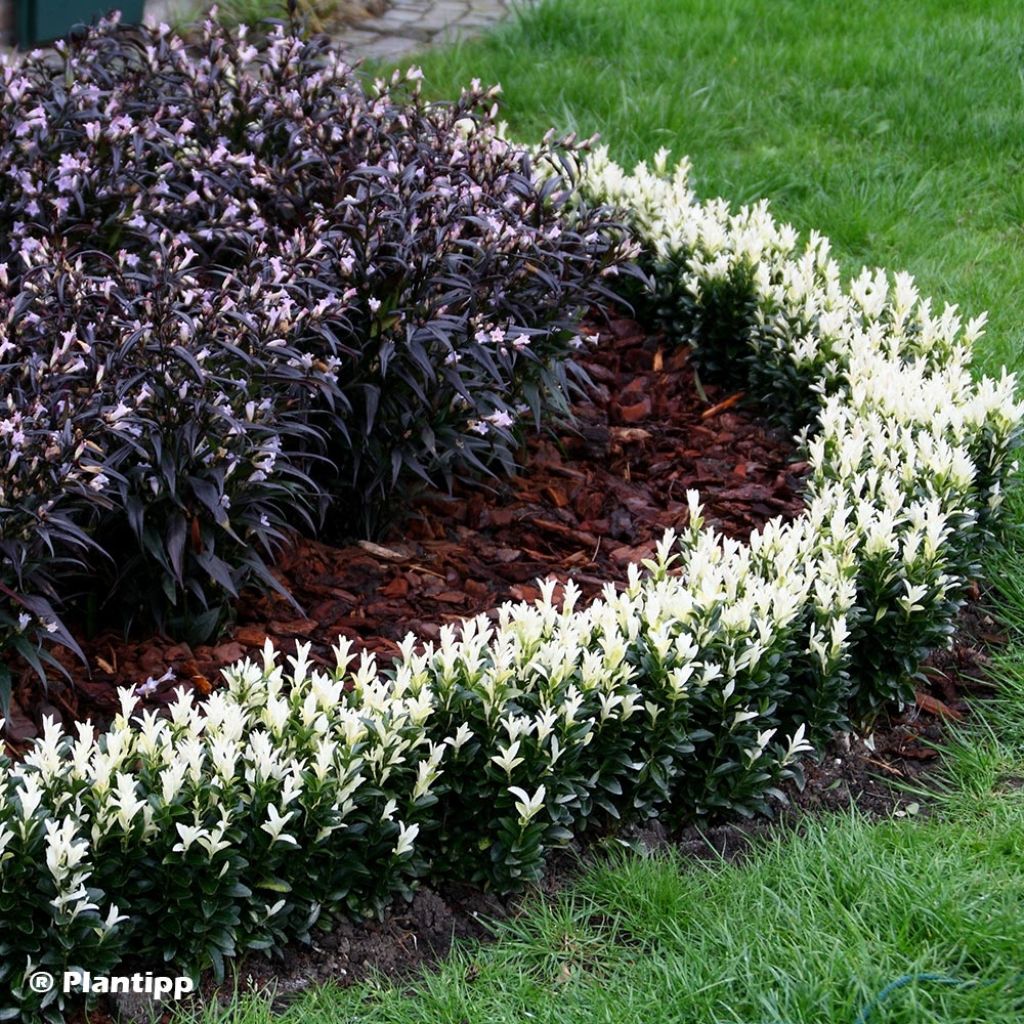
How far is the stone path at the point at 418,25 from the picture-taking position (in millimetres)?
8352

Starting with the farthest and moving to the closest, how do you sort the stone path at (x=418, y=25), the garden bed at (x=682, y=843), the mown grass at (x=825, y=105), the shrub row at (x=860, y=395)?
the stone path at (x=418, y=25) < the mown grass at (x=825, y=105) < the shrub row at (x=860, y=395) < the garden bed at (x=682, y=843)

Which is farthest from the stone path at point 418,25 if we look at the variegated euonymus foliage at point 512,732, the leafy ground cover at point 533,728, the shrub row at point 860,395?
the leafy ground cover at point 533,728

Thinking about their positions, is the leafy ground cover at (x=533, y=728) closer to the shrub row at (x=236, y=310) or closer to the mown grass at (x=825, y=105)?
the shrub row at (x=236, y=310)

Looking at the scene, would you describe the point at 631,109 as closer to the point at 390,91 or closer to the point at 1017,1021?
the point at 390,91

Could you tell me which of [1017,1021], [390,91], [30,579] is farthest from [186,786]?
[390,91]

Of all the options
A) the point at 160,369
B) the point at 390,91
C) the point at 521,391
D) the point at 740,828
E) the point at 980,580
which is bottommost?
the point at 740,828

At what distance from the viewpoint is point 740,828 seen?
3449mm

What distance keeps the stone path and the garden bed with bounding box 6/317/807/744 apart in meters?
3.75

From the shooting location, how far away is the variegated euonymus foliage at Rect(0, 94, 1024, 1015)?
2771 mm

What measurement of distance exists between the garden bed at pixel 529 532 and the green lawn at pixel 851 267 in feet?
2.90

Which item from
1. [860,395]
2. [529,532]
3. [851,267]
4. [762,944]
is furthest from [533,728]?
[851,267]

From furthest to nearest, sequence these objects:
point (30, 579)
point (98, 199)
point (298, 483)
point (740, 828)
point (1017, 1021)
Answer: point (98, 199) < point (298, 483) < point (740, 828) < point (30, 579) < point (1017, 1021)

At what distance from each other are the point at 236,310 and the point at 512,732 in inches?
50.8

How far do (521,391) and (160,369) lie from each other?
1329 millimetres
